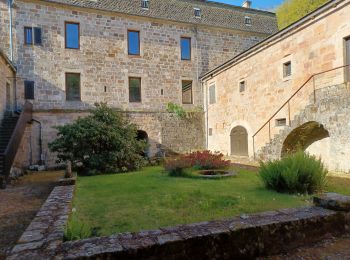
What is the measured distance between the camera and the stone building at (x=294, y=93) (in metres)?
9.11

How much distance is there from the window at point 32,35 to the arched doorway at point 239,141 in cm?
1234

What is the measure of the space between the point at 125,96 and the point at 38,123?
5.18 metres

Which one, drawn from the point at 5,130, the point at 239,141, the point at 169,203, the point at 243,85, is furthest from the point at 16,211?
the point at 243,85

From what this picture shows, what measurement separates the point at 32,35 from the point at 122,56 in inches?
199

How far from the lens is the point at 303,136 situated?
11.0m

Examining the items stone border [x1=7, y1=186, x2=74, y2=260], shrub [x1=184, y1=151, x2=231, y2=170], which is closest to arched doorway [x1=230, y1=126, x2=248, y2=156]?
shrub [x1=184, y1=151, x2=231, y2=170]

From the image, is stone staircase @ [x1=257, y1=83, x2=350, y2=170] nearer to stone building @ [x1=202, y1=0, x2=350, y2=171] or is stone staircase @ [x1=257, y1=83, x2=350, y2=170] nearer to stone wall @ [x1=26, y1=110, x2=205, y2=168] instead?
stone building @ [x1=202, y1=0, x2=350, y2=171]

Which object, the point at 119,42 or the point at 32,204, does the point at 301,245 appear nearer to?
the point at 32,204

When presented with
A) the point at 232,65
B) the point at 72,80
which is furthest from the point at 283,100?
the point at 72,80

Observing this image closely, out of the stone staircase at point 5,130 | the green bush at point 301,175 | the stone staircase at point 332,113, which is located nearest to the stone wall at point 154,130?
the stone staircase at point 5,130

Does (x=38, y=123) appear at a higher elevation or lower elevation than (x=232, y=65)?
lower

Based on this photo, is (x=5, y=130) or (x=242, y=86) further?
(x=242, y=86)

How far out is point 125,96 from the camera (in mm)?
17094

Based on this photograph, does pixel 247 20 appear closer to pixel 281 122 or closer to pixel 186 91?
pixel 186 91
